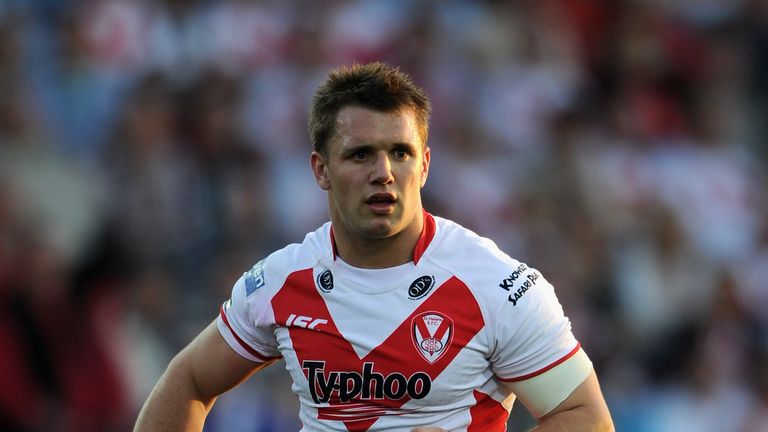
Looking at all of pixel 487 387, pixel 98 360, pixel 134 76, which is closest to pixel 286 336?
pixel 487 387

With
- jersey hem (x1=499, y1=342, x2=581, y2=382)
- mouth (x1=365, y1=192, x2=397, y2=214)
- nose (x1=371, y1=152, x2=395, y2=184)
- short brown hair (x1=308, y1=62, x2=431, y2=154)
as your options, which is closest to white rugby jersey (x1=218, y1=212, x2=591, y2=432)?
jersey hem (x1=499, y1=342, x2=581, y2=382)

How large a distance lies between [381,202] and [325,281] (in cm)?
43

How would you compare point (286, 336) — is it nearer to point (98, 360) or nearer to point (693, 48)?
point (98, 360)

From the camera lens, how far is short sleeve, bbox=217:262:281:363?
209 inches

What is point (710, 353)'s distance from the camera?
9.92 m

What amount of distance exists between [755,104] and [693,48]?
2.50 ft

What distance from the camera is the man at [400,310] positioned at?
491cm

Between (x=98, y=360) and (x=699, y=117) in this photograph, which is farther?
(x=699, y=117)

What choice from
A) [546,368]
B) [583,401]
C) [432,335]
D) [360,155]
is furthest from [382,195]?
[583,401]

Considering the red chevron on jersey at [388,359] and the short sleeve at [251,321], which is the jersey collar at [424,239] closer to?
the red chevron on jersey at [388,359]

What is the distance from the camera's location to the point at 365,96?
16.4 ft

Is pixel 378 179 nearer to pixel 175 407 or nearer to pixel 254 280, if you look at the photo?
pixel 254 280

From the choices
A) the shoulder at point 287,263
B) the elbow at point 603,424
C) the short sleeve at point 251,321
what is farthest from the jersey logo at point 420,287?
the elbow at point 603,424

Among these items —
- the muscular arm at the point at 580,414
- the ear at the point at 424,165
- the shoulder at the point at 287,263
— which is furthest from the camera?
the shoulder at the point at 287,263
